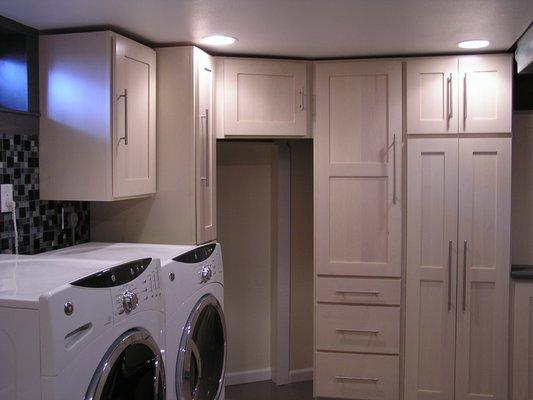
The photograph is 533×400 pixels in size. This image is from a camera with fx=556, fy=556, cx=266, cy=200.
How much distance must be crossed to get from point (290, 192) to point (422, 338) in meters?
1.14

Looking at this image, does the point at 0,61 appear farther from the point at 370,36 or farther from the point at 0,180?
the point at 370,36

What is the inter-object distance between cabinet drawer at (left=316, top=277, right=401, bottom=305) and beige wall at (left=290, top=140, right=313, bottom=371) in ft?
1.80

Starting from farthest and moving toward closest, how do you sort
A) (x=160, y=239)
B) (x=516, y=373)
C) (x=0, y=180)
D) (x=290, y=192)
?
(x=290, y=192)
(x=516, y=373)
(x=160, y=239)
(x=0, y=180)

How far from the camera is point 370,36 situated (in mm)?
2482

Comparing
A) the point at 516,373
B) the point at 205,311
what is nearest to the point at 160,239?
the point at 205,311

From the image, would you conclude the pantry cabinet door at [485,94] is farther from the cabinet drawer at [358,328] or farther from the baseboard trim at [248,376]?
the baseboard trim at [248,376]

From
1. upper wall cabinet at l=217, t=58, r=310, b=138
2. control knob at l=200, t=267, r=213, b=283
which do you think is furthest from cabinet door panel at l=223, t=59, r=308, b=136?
control knob at l=200, t=267, r=213, b=283

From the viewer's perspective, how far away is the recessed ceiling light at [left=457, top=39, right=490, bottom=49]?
2562 millimetres

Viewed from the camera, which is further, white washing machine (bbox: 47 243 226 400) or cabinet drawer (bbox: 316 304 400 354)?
cabinet drawer (bbox: 316 304 400 354)

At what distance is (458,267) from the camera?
2816 millimetres

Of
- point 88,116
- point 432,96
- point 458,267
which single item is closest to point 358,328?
point 458,267

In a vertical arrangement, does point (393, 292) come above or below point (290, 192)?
below

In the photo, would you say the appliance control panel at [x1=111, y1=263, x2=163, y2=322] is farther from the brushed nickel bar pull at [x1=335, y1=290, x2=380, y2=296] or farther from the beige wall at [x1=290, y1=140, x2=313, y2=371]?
the beige wall at [x1=290, y1=140, x2=313, y2=371]

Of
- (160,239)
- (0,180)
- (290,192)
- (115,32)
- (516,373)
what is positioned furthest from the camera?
(290,192)
